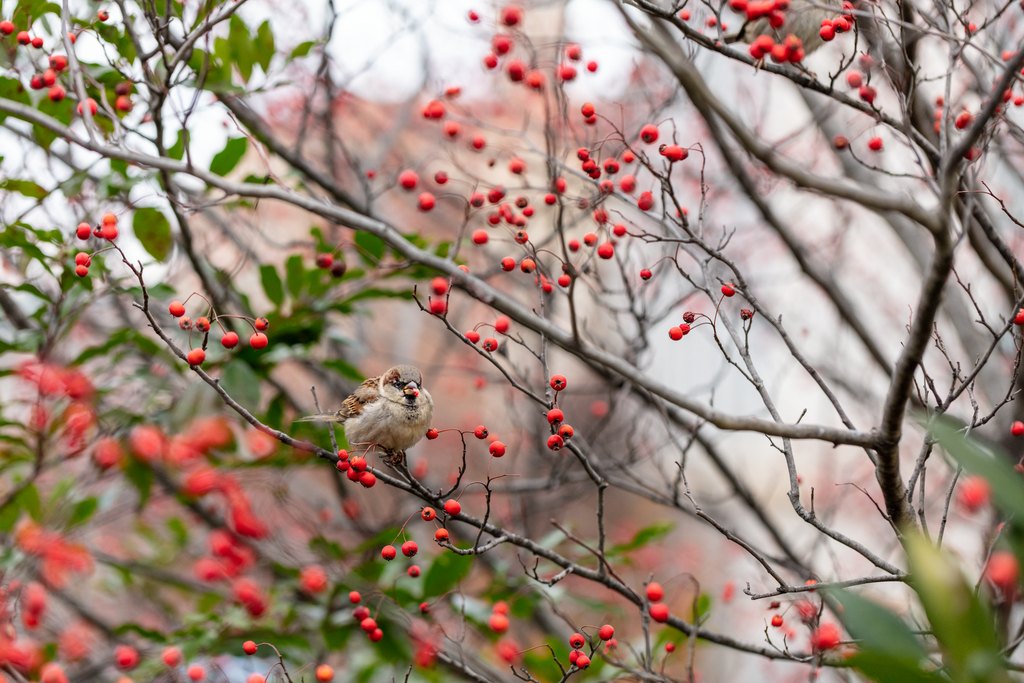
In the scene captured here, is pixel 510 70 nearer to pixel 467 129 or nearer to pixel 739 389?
pixel 467 129

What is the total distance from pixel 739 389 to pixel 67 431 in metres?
8.68

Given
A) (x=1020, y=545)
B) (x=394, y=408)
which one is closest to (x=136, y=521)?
(x=394, y=408)

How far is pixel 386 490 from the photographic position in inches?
363

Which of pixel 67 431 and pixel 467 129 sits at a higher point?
pixel 467 129

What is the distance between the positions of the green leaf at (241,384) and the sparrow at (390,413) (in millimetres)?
216

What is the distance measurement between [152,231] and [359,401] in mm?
1137

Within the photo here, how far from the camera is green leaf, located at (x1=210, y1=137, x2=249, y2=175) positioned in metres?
3.05

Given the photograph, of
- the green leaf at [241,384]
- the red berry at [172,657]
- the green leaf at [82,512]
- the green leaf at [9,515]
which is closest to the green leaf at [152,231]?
the green leaf at [241,384]

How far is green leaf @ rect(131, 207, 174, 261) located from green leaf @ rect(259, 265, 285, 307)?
0.40 metres

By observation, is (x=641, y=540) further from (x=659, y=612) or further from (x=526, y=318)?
(x=526, y=318)

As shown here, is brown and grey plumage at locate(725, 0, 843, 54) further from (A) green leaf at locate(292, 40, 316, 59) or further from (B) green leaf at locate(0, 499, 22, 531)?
(B) green leaf at locate(0, 499, 22, 531)

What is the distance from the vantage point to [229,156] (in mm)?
3090

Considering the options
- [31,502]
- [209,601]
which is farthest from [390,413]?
[209,601]

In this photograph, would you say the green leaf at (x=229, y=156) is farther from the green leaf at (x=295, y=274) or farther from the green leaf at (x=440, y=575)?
the green leaf at (x=440, y=575)
